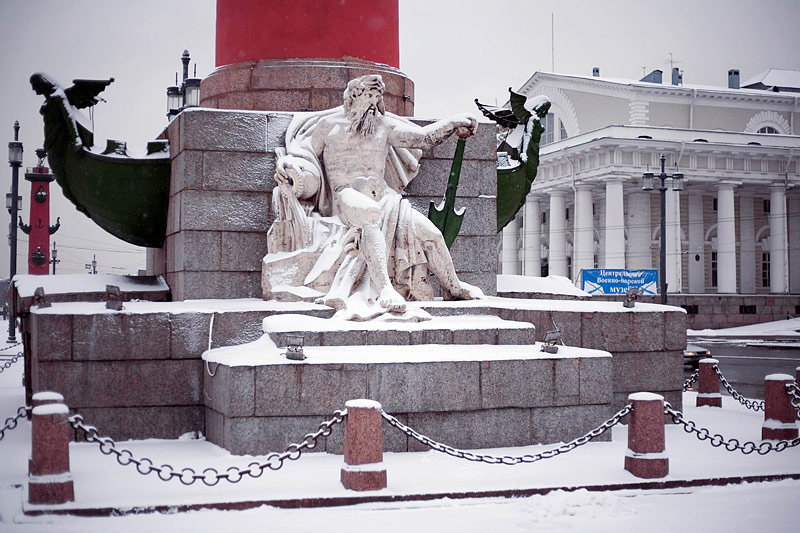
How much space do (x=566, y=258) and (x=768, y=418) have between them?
3459 centimetres

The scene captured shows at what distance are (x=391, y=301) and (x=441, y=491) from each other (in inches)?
111

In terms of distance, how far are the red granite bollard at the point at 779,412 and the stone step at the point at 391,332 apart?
2.23 metres

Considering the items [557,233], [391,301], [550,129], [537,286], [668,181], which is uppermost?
[550,129]

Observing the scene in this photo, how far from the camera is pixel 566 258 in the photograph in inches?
1699

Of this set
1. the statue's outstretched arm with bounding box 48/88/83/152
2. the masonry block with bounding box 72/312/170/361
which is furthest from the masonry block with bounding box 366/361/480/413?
the statue's outstretched arm with bounding box 48/88/83/152

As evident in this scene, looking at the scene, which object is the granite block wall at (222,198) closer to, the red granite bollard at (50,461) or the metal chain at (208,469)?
the metal chain at (208,469)

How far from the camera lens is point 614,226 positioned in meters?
38.3

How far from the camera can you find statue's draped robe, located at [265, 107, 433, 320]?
9617 mm

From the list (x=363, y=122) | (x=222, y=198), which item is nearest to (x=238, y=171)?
(x=222, y=198)

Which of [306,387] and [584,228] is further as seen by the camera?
[584,228]

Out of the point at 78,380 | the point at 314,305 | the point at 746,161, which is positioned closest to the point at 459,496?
the point at 314,305

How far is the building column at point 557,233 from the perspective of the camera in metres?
41.9

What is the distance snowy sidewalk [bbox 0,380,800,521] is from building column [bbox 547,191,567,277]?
33.3 metres

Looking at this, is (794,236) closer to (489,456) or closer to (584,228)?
(584,228)
